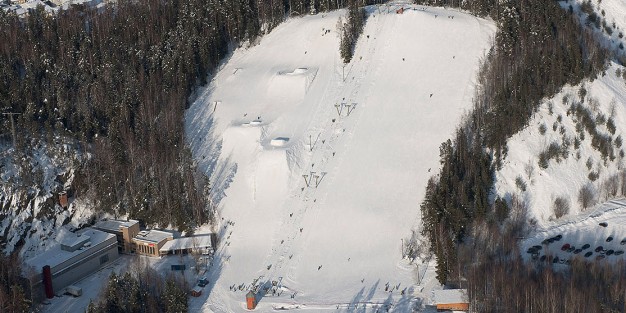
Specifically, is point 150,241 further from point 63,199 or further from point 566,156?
point 566,156

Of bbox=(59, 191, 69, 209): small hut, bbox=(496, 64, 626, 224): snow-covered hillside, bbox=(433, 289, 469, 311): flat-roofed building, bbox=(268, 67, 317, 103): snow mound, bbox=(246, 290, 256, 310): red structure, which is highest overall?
bbox=(268, 67, 317, 103): snow mound

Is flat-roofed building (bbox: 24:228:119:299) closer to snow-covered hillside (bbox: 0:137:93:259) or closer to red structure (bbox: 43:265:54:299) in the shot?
red structure (bbox: 43:265:54:299)

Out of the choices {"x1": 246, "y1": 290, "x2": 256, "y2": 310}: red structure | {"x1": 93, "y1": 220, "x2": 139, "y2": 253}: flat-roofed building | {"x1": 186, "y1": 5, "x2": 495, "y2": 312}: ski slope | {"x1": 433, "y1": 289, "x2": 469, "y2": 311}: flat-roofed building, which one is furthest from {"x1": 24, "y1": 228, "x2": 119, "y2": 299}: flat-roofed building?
{"x1": 433, "y1": 289, "x2": 469, "y2": 311}: flat-roofed building

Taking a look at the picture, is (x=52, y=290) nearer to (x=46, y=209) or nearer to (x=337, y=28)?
(x=46, y=209)

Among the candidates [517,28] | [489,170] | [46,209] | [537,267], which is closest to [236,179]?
[46,209]

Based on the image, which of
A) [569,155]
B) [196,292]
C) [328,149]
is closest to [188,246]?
[196,292]

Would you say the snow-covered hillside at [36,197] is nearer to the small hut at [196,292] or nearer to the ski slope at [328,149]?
the ski slope at [328,149]

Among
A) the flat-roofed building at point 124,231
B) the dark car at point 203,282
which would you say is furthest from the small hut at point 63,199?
the dark car at point 203,282
